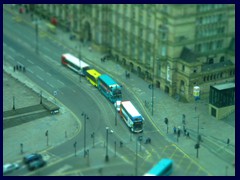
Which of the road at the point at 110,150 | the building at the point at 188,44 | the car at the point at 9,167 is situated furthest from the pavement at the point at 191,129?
the car at the point at 9,167

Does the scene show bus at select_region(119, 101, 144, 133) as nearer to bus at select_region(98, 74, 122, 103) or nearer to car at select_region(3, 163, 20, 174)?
bus at select_region(98, 74, 122, 103)

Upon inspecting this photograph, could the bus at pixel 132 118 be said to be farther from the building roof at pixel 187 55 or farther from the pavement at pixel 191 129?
the building roof at pixel 187 55

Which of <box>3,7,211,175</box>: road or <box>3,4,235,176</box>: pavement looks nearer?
<box>3,7,211,175</box>: road

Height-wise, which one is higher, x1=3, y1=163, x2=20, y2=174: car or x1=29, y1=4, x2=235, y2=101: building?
x1=29, y1=4, x2=235, y2=101: building

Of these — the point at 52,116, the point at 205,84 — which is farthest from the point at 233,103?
the point at 52,116

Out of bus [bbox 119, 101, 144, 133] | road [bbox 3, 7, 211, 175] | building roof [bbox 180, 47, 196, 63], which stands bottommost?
road [bbox 3, 7, 211, 175]

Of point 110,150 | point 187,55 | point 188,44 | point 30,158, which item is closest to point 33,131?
point 30,158

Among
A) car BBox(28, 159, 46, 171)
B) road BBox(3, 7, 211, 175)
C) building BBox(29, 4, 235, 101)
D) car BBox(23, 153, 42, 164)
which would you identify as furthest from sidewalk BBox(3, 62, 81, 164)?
building BBox(29, 4, 235, 101)
